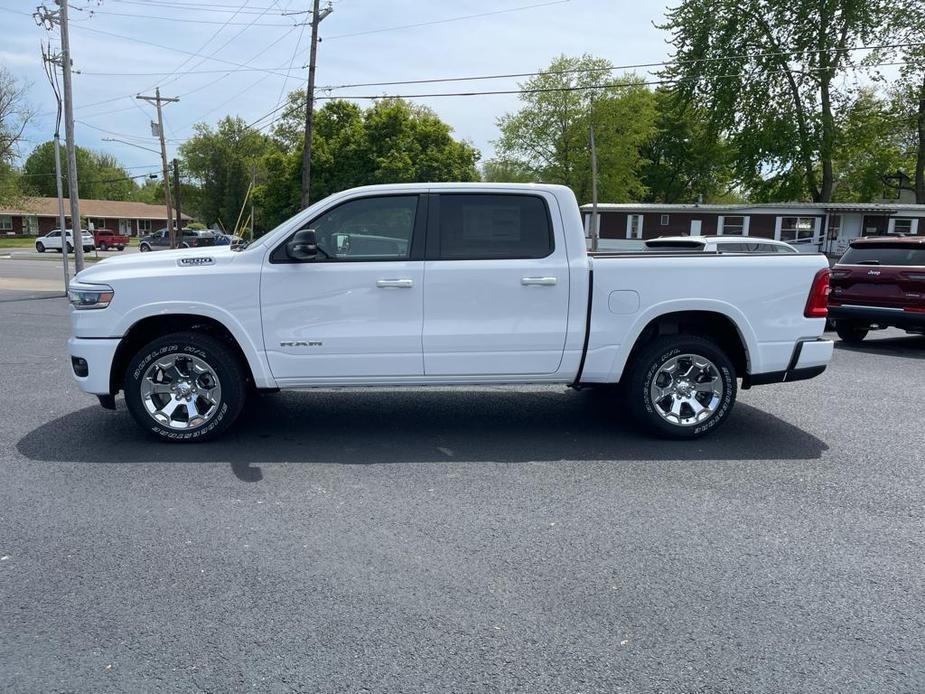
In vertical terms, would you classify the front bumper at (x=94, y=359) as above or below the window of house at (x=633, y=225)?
below

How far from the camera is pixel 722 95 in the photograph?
4059 cm

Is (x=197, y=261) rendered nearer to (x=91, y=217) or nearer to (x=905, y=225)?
(x=905, y=225)

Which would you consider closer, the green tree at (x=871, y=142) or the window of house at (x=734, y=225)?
the window of house at (x=734, y=225)

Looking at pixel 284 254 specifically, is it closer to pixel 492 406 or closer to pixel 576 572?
pixel 492 406

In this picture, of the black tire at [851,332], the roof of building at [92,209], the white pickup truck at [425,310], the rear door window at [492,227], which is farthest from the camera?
the roof of building at [92,209]

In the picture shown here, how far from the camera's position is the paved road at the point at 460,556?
3037 millimetres

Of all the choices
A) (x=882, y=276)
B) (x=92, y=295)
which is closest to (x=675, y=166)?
(x=882, y=276)

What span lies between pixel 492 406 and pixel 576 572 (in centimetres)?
355

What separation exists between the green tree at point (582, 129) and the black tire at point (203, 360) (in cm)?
5492

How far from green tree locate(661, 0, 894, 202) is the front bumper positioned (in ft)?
129

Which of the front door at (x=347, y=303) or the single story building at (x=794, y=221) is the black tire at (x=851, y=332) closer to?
the front door at (x=347, y=303)

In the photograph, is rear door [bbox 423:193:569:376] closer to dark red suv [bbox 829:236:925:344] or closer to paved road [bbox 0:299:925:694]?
paved road [bbox 0:299:925:694]

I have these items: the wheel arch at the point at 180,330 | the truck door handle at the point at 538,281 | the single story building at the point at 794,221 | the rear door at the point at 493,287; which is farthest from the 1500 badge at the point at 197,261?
the single story building at the point at 794,221

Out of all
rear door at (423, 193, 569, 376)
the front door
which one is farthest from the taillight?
the front door
